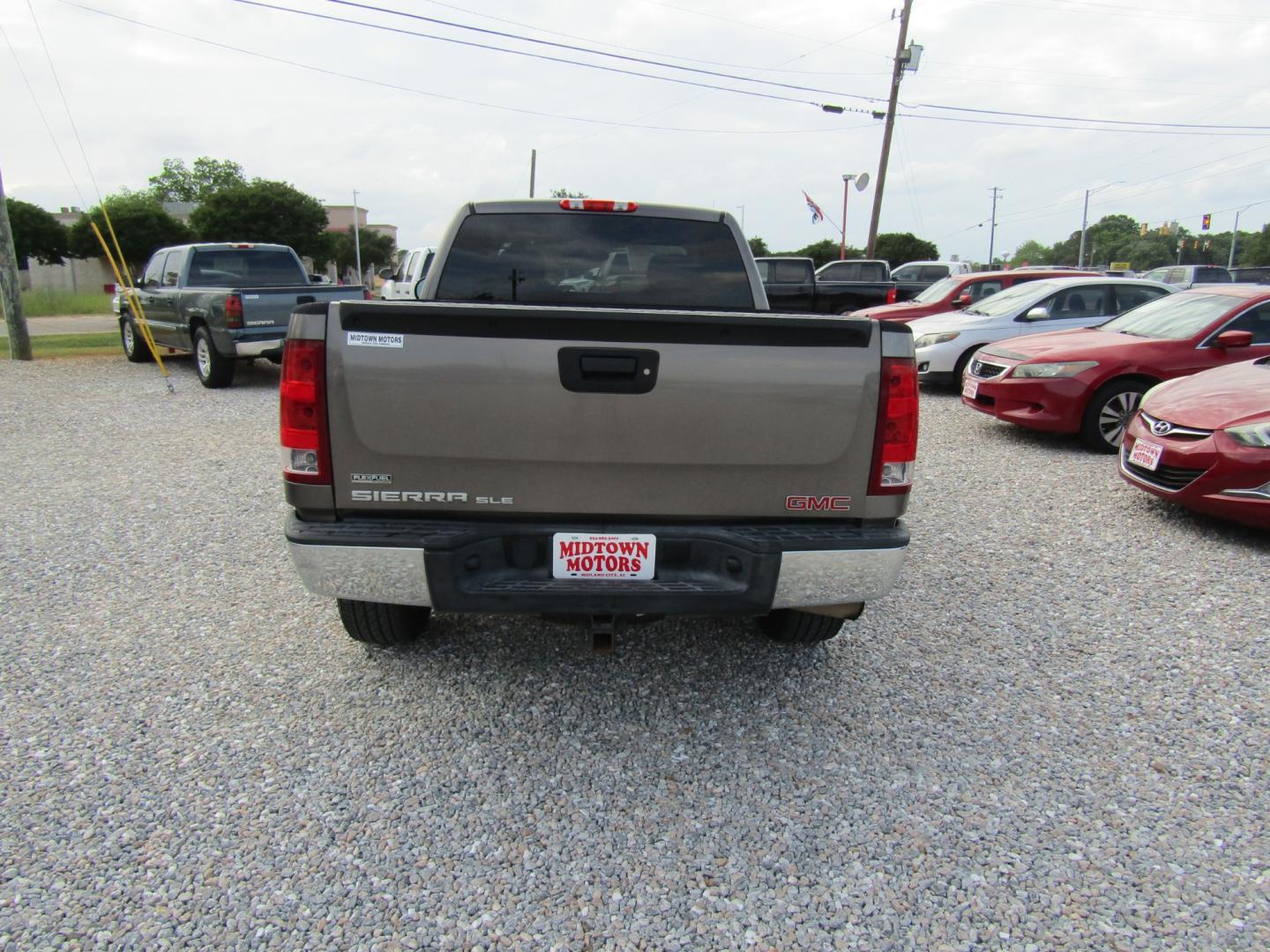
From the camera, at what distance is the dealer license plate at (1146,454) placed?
554cm

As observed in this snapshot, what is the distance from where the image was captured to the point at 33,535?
17.4ft

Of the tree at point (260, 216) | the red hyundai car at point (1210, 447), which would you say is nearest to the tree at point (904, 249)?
the tree at point (260, 216)

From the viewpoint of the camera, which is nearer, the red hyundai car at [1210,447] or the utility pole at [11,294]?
the red hyundai car at [1210,447]

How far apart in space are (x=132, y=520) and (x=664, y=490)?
14.7 ft

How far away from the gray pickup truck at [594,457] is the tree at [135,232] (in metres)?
55.0

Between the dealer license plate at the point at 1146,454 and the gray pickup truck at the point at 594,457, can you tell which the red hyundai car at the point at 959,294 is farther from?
the gray pickup truck at the point at 594,457

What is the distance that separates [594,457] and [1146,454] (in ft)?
15.2

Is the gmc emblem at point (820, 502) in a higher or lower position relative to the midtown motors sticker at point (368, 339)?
lower

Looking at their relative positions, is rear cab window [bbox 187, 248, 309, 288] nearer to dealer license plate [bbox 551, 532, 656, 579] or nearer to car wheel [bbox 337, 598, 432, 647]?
car wheel [bbox 337, 598, 432, 647]

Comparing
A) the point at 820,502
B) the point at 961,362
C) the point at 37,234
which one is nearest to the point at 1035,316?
the point at 961,362

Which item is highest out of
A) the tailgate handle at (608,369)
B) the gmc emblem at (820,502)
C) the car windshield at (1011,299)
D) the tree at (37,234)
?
the tree at (37,234)

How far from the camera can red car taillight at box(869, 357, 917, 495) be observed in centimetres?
272

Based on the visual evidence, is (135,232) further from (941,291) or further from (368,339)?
(368,339)

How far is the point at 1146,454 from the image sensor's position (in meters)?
5.67
